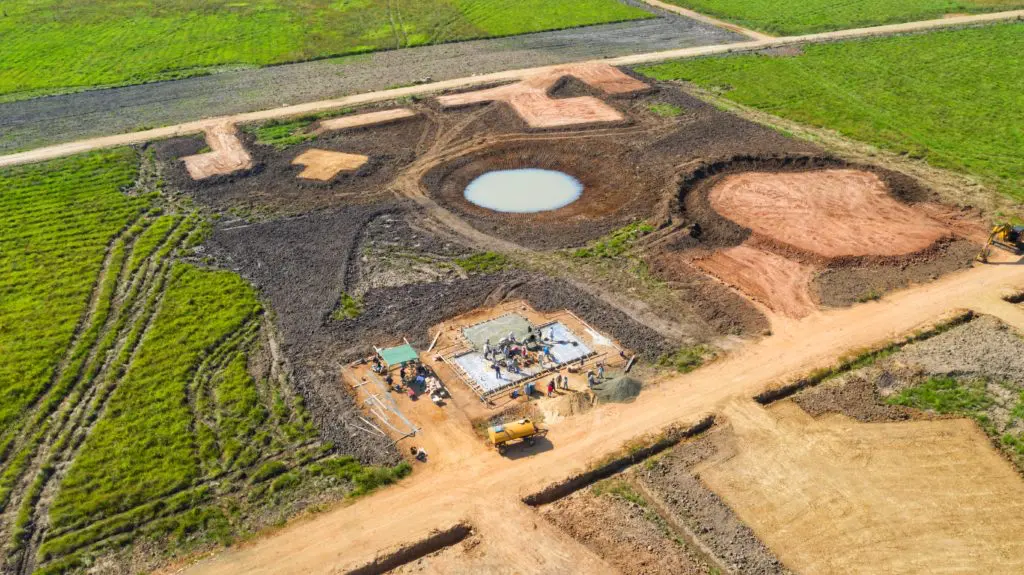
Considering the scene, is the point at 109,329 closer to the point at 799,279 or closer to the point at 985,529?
the point at 799,279

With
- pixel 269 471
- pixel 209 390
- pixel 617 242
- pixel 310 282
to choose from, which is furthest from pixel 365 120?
pixel 269 471

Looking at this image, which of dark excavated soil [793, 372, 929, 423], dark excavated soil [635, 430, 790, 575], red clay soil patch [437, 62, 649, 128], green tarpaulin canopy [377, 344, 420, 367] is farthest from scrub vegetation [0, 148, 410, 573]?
red clay soil patch [437, 62, 649, 128]

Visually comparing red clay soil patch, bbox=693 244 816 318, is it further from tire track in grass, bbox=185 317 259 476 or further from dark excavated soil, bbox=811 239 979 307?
tire track in grass, bbox=185 317 259 476

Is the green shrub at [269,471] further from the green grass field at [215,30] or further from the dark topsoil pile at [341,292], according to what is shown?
the green grass field at [215,30]

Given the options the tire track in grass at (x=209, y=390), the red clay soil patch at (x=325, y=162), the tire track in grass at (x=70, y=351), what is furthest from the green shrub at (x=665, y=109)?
the tire track in grass at (x=70, y=351)

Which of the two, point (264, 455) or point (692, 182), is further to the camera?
point (692, 182)

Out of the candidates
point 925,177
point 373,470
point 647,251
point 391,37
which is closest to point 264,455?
point 373,470
